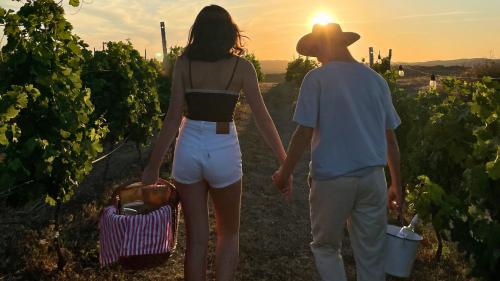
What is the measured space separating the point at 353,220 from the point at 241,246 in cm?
285

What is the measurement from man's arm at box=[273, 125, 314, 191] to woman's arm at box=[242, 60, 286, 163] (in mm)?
80

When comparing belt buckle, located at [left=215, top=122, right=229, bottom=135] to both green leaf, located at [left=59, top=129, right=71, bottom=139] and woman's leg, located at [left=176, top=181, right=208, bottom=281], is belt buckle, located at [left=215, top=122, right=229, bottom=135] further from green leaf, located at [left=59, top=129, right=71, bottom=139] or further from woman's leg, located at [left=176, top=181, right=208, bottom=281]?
green leaf, located at [left=59, top=129, right=71, bottom=139]

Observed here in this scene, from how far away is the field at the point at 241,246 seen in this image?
4.84 m

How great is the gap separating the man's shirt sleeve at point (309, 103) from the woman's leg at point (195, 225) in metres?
0.75

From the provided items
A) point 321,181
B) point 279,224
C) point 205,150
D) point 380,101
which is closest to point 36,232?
point 279,224

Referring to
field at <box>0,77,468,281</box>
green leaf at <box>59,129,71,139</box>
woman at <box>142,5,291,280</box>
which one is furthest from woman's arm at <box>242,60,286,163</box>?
green leaf at <box>59,129,71,139</box>

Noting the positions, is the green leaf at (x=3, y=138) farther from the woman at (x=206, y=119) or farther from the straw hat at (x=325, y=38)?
the straw hat at (x=325, y=38)

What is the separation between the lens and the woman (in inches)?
120

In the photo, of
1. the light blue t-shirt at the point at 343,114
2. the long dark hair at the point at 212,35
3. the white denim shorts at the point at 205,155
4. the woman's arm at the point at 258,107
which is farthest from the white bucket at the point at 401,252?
the long dark hair at the point at 212,35

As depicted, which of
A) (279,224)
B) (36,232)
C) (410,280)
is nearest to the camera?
(410,280)

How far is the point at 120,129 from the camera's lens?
9.08m

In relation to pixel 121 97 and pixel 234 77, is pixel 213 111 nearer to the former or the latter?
pixel 234 77

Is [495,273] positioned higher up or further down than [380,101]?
further down

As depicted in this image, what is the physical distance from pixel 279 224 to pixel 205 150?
159 inches
